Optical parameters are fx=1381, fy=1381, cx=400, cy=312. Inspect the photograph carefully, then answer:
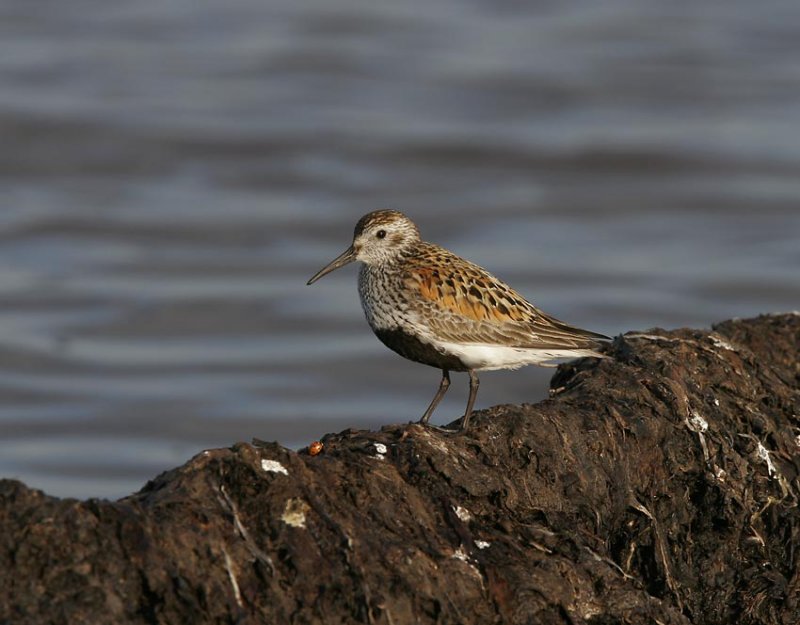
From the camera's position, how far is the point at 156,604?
14.1 ft

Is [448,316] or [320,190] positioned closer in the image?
[448,316]

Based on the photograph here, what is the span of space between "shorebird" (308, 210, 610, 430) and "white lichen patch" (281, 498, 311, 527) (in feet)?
7.13

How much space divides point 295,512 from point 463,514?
0.73 metres

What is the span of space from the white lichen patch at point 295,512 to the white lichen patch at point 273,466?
0.39 feet

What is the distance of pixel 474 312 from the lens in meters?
6.98

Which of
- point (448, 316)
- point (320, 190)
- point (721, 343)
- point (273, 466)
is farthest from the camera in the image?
point (320, 190)

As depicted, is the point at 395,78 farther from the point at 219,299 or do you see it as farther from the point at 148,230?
the point at 219,299

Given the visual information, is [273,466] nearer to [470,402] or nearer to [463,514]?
[463,514]

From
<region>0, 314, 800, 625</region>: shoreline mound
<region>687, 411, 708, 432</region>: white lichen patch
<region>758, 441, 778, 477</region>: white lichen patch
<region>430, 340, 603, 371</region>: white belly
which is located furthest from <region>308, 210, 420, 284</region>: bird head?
<region>758, 441, 778, 477</region>: white lichen patch

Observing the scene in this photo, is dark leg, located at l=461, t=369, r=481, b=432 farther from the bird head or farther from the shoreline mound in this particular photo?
the bird head

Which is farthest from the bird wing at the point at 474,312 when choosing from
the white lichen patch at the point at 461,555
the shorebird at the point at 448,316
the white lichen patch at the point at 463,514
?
the white lichen patch at the point at 461,555

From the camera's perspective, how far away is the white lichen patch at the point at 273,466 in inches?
188

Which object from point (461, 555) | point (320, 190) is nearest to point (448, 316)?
point (461, 555)

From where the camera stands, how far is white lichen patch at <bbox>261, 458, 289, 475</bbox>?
15.7ft
